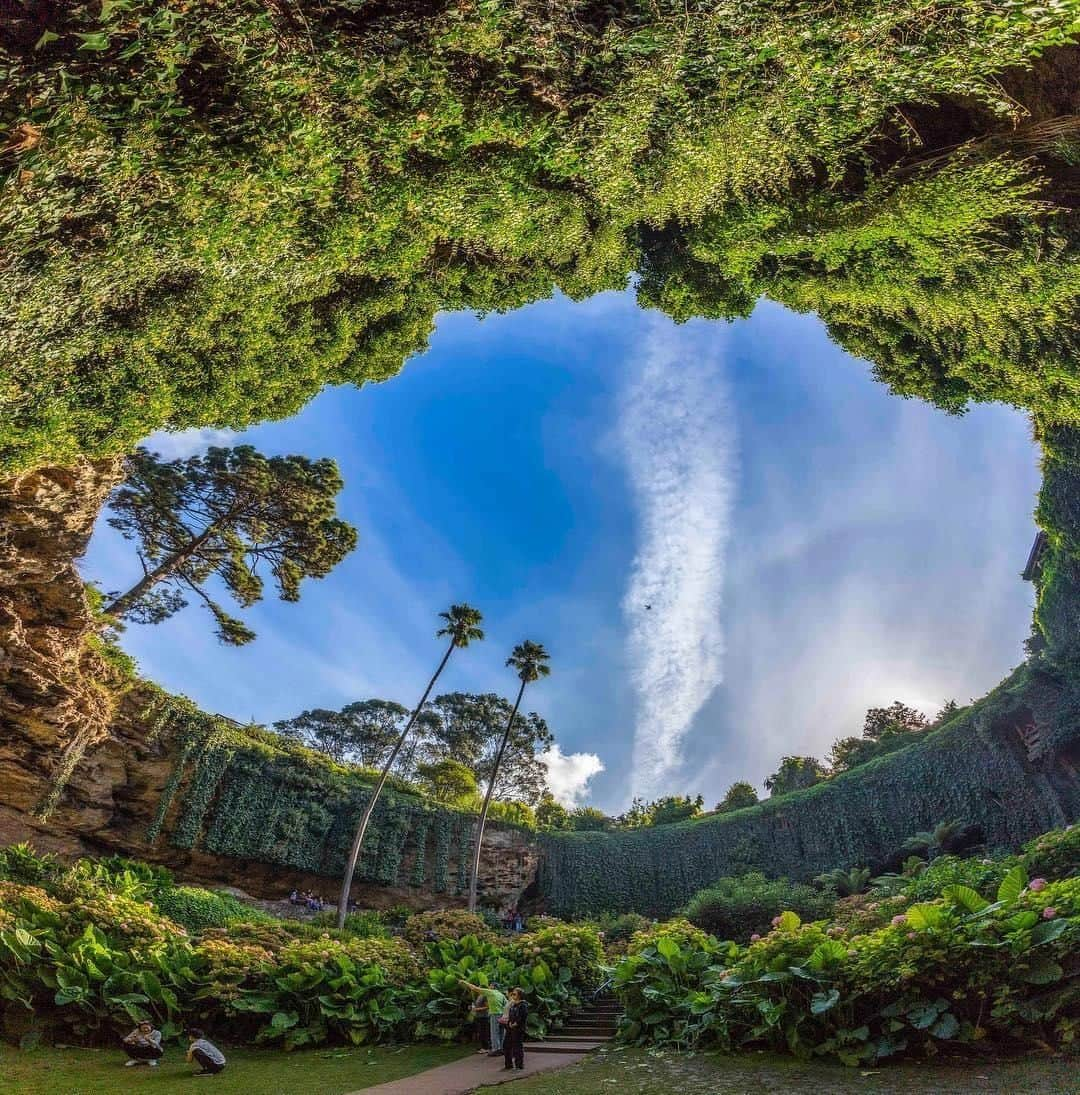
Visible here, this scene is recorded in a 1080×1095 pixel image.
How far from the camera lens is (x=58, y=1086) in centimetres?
611

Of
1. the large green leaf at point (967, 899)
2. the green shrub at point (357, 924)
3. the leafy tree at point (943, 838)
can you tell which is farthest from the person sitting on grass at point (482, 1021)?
the leafy tree at point (943, 838)

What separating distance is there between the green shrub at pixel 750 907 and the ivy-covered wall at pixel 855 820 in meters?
4.40

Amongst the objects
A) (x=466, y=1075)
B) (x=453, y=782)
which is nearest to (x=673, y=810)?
(x=453, y=782)

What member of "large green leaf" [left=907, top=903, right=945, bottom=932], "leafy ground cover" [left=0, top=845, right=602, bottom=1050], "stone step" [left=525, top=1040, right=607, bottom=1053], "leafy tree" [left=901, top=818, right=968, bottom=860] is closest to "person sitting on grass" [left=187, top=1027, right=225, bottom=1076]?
"leafy ground cover" [left=0, top=845, right=602, bottom=1050]

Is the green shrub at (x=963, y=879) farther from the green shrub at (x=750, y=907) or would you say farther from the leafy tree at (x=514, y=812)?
the leafy tree at (x=514, y=812)

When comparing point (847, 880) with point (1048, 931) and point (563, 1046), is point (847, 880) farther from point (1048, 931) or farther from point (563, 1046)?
point (1048, 931)

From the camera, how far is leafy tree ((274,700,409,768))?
4531cm

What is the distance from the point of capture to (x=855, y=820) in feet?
72.0

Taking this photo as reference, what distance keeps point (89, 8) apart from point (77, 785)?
1783cm

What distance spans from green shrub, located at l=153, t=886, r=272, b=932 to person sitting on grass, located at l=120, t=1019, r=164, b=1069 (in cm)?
600

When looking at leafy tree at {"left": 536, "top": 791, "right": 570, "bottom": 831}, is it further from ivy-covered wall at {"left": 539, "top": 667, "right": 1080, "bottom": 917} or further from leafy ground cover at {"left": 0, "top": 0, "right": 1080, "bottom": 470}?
leafy ground cover at {"left": 0, "top": 0, "right": 1080, "bottom": 470}

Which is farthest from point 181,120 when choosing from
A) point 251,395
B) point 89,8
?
point 251,395

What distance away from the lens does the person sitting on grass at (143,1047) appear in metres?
6.97

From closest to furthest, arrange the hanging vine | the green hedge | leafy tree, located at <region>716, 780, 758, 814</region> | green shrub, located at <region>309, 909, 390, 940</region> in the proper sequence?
1. green shrub, located at <region>309, 909, 390, 940</region>
2. the green hedge
3. the hanging vine
4. leafy tree, located at <region>716, 780, 758, 814</region>
